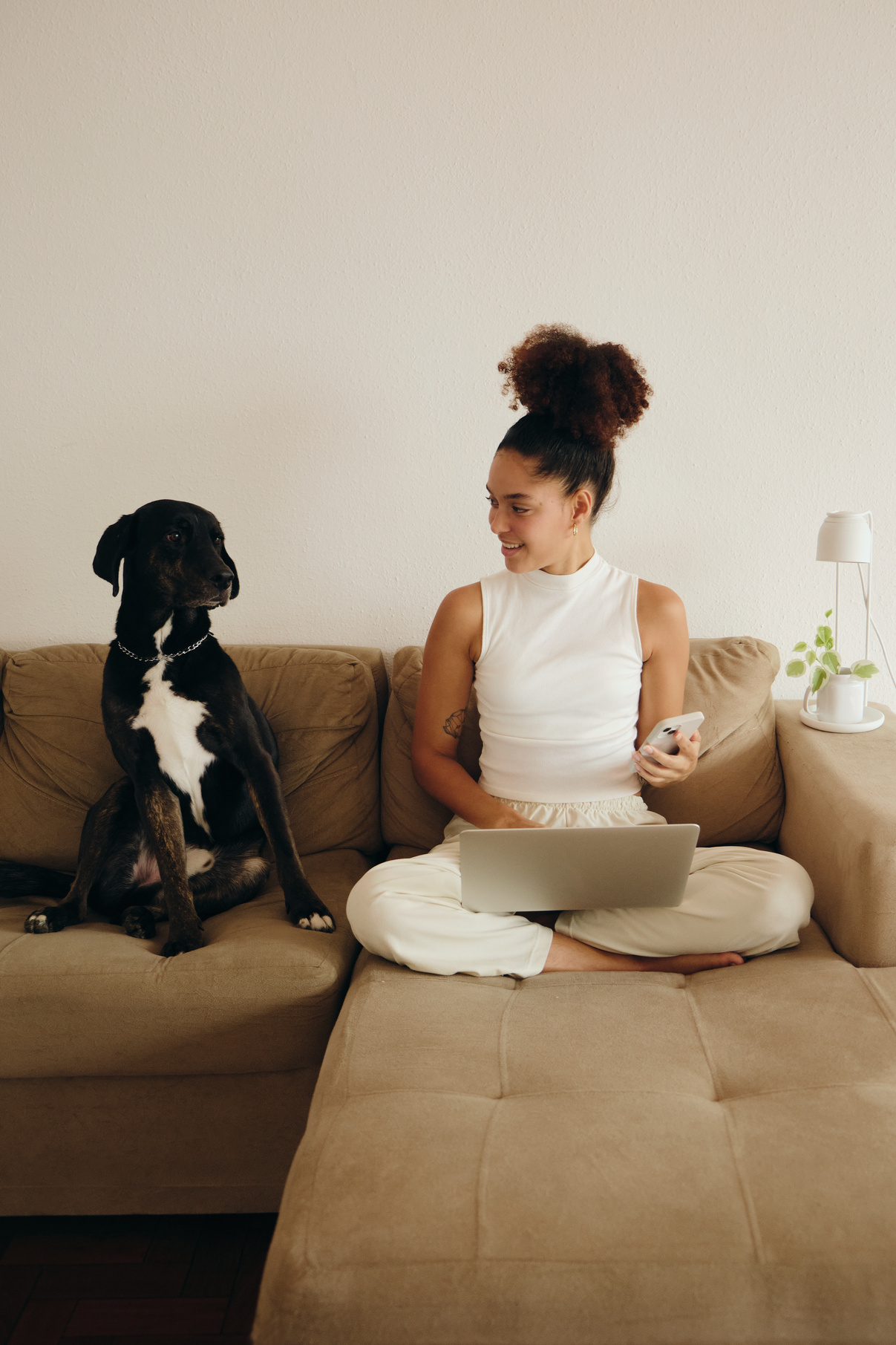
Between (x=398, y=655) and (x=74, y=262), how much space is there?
1249 millimetres

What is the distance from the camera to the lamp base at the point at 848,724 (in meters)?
1.85

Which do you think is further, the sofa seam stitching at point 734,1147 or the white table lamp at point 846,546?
the white table lamp at point 846,546

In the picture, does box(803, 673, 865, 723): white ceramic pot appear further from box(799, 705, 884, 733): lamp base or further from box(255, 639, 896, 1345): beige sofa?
box(255, 639, 896, 1345): beige sofa

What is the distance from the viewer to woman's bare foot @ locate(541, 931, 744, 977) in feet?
4.76

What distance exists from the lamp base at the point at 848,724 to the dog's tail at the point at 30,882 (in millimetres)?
1638

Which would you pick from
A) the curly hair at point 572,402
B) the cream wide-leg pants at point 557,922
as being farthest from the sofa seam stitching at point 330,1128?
the curly hair at point 572,402

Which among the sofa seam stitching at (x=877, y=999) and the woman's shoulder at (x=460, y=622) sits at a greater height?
the woman's shoulder at (x=460, y=622)

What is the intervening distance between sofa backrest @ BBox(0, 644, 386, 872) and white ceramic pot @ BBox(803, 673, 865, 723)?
3.32 feet

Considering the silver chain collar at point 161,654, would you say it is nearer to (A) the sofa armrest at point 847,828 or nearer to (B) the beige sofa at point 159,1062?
(B) the beige sofa at point 159,1062

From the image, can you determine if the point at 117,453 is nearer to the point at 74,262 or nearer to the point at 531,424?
the point at 74,262

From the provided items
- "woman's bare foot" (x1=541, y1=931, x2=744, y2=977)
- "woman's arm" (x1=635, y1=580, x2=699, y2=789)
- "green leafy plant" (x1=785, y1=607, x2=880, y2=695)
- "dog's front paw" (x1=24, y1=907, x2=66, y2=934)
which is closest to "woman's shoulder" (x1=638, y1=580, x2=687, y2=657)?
"woman's arm" (x1=635, y1=580, x2=699, y2=789)

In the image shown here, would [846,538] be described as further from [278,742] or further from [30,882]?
[30,882]

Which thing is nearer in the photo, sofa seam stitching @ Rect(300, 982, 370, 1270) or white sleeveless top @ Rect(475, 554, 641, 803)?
sofa seam stitching @ Rect(300, 982, 370, 1270)

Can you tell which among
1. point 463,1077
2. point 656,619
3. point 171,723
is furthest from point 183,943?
point 656,619
